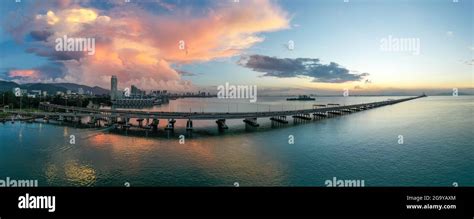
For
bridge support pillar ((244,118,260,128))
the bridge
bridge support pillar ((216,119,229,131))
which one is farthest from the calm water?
bridge support pillar ((244,118,260,128))

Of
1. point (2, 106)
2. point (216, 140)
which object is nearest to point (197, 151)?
point (216, 140)

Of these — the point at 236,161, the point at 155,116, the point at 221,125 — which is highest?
the point at 155,116

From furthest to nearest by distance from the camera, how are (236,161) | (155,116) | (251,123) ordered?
(251,123) < (155,116) < (236,161)

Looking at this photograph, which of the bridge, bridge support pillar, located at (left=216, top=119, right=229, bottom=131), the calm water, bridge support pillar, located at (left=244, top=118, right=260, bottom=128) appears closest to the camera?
the calm water

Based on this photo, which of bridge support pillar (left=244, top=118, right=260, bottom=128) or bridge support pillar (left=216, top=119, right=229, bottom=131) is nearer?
bridge support pillar (left=216, top=119, right=229, bottom=131)

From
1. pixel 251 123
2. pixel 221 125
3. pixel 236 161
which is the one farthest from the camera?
pixel 251 123

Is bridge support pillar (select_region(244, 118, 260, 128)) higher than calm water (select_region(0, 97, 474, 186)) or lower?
higher

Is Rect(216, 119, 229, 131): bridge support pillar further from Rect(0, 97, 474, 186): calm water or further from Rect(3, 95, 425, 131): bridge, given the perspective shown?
Rect(0, 97, 474, 186): calm water

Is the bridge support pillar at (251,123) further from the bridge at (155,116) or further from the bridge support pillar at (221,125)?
the bridge support pillar at (221,125)

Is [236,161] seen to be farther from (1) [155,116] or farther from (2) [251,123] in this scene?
(1) [155,116]

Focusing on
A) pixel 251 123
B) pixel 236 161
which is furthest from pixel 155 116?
pixel 236 161
